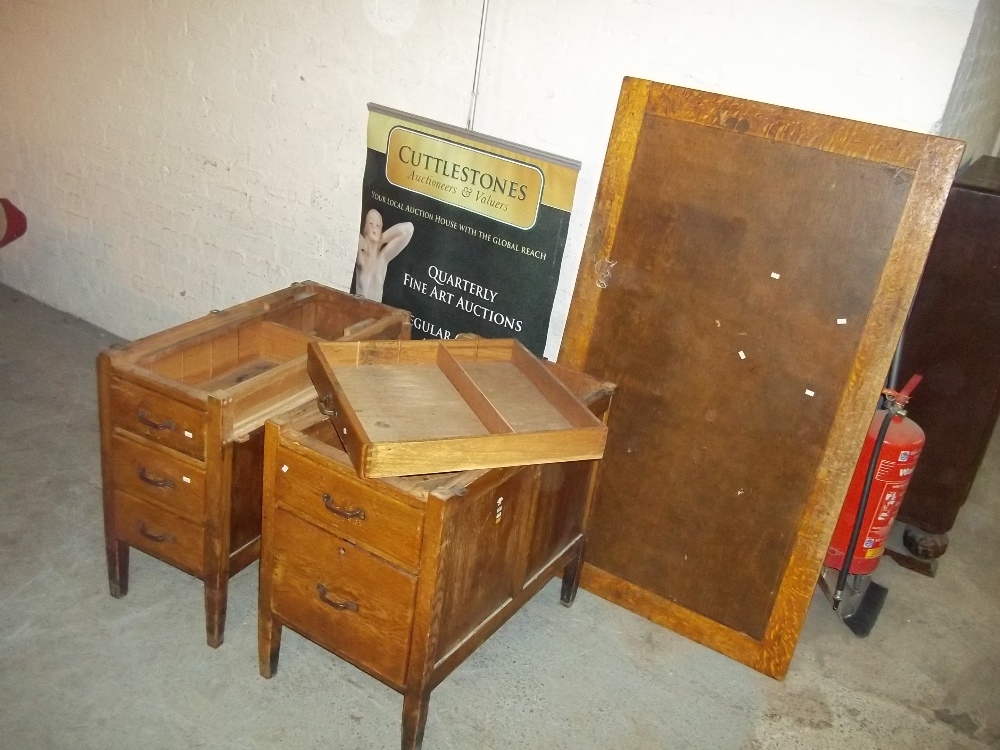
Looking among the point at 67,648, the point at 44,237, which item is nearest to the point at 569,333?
the point at 67,648

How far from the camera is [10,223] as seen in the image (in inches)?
164

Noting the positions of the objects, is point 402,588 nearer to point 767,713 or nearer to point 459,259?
point 767,713

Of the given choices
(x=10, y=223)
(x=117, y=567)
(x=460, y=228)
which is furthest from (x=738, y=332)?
(x=10, y=223)

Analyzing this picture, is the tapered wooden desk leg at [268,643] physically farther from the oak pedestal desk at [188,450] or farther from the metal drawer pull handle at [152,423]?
the metal drawer pull handle at [152,423]

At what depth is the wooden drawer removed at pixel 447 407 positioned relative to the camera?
1.95 metres

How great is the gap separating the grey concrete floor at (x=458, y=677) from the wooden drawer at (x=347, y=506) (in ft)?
1.87

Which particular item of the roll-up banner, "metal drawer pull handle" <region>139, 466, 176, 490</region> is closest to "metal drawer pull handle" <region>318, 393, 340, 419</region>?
"metal drawer pull handle" <region>139, 466, 176, 490</region>

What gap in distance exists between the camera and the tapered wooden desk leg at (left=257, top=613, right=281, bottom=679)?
233 cm

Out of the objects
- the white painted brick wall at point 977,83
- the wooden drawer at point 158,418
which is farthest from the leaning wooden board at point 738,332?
the wooden drawer at point 158,418

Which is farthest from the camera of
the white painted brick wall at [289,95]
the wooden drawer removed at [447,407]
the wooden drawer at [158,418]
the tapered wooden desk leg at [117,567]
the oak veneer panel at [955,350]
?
the oak veneer panel at [955,350]

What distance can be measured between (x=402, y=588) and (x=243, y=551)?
2.09ft

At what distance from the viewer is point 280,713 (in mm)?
2289

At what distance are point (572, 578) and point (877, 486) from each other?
40.4 inches

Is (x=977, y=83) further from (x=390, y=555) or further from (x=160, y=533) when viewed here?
(x=160, y=533)
